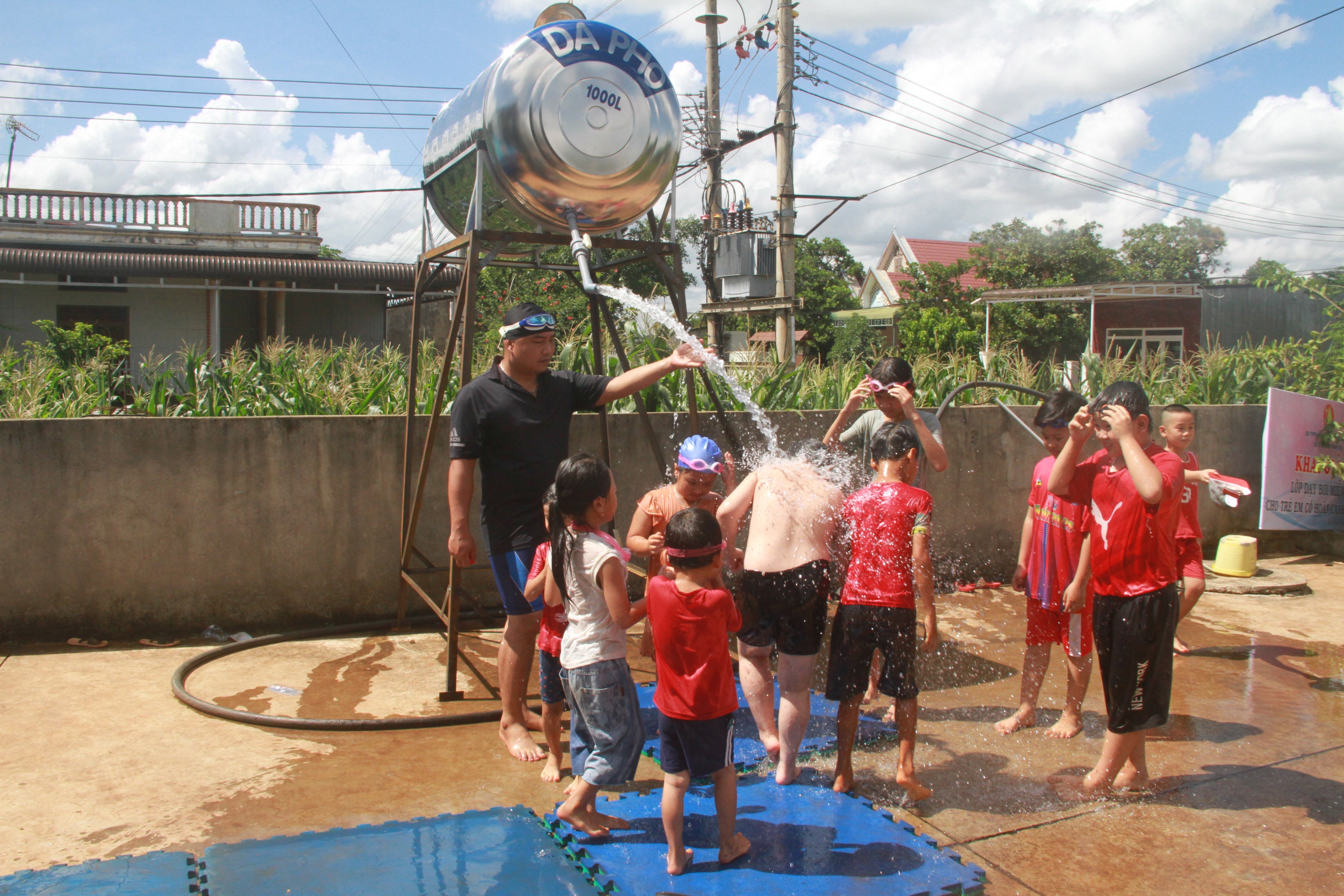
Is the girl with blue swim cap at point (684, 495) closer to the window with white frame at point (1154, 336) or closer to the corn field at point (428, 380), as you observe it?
the corn field at point (428, 380)

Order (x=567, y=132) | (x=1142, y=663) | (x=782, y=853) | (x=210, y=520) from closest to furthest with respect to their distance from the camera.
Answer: (x=782, y=853) < (x=1142, y=663) < (x=567, y=132) < (x=210, y=520)

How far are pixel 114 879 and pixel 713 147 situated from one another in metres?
15.2

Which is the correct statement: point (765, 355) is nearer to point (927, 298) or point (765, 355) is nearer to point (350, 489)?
point (350, 489)

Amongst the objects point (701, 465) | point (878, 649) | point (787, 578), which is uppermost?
point (701, 465)

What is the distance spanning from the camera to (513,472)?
384 centimetres

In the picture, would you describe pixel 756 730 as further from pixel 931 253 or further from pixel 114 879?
pixel 931 253

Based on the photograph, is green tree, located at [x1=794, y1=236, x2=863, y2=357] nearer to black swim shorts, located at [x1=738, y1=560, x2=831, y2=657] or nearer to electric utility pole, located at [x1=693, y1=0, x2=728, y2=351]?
electric utility pole, located at [x1=693, y1=0, x2=728, y2=351]

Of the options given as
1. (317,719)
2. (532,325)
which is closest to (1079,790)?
(532,325)

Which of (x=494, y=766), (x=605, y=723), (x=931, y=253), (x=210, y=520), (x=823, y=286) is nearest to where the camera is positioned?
(x=605, y=723)

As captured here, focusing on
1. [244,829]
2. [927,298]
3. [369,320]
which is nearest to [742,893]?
[244,829]

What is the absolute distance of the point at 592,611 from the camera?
124 inches

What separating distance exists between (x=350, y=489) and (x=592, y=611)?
308 centimetres

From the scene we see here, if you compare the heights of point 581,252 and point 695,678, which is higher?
point 581,252

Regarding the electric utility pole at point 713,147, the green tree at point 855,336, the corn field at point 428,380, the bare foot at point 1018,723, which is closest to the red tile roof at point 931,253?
the green tree at point 855,336
